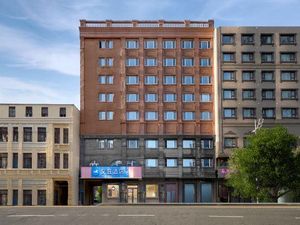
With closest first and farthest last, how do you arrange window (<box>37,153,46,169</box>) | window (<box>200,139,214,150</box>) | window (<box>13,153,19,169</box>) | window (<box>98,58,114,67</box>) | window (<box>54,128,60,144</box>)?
window (<box>13,153,19,169</box>) → window (<box>37,153,46,169</box>) → window (<box>54,128,60,144</box>) → window (<box>200,139,214,150</box>) → window (<box>98,58,114,67</box>)

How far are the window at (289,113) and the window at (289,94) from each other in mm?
1717

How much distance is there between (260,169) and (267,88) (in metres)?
24.8

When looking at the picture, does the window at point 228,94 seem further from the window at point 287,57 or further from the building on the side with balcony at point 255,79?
the window at point 287,57

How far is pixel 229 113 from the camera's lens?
93.2m

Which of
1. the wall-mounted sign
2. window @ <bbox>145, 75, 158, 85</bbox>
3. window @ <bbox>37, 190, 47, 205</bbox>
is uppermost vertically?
window @ <bbox>145, 75, 158, 85</bbox>

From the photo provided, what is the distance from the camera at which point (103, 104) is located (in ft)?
310

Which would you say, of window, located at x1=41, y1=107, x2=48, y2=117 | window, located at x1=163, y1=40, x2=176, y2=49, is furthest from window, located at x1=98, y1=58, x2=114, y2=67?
window, located at x1=41, y1=107, x2=48, y2=117

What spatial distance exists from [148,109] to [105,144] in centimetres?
878

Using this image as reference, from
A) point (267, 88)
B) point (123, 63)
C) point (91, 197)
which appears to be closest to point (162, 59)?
point (123, 63)

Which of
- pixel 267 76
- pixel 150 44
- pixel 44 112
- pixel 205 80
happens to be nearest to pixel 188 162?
pixel 205 80

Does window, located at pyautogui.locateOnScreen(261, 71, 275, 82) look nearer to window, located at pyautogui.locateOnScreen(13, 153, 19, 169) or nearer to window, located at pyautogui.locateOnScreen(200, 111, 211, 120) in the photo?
window, located at pyautogui.locateOnScreen(200, 111, 211, 120)

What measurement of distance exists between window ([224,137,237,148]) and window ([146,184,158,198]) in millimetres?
A: 12517

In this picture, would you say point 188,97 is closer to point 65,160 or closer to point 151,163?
point 151,163

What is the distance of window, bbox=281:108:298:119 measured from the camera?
93.4 metres
